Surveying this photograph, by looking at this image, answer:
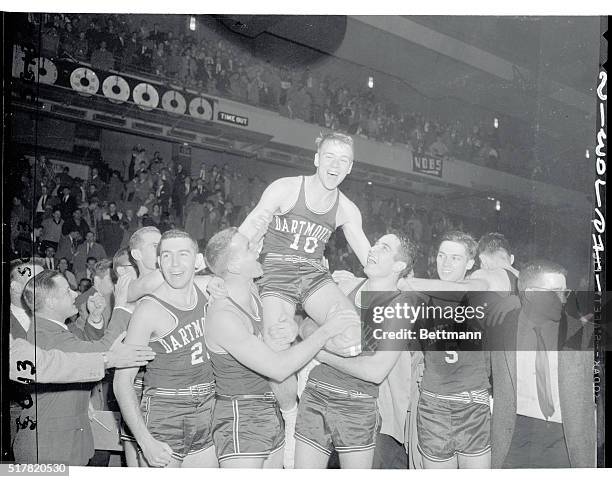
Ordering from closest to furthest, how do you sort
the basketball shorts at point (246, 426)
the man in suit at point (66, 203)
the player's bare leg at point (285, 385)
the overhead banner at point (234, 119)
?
the basketball shorts at point (246, 426) → the player's bare leg at point (285, 385) → the man in suit at point (66, 203) → the overhead banner at point (234, 119)

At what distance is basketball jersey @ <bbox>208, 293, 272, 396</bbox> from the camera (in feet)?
10.6

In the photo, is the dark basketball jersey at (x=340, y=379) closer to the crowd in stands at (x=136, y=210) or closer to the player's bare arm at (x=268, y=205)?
the crowd in stands at (x=136, y=210)

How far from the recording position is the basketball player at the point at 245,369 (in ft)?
10.6

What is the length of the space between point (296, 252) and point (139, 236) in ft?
3.22

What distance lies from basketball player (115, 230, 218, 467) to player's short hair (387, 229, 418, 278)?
1.24 m

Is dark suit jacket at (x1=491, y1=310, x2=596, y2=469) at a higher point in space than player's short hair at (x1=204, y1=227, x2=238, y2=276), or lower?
lower

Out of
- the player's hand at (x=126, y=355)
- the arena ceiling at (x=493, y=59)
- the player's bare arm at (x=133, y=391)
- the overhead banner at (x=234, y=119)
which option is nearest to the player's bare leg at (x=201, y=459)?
the player's bare arm at (x=133, y=391)

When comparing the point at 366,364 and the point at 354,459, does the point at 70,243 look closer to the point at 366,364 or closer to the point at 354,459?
the point at 366,364

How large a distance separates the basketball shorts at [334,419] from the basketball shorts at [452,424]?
0.34 metres

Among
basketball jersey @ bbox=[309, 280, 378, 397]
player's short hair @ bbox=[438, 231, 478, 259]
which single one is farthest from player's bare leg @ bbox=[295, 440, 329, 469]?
player's short hair @ bbox=[438, 231, 478, 259]

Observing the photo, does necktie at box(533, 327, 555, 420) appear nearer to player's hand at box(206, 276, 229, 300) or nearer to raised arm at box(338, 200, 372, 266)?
raised arm at box(338, 200, 372, 266)

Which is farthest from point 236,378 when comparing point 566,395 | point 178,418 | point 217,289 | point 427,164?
point 566,395

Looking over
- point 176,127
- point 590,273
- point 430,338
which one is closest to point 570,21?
point 590,273
